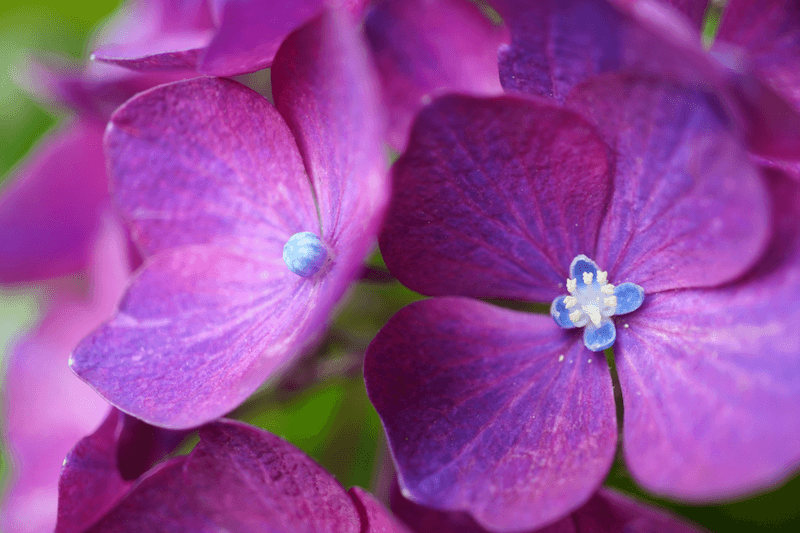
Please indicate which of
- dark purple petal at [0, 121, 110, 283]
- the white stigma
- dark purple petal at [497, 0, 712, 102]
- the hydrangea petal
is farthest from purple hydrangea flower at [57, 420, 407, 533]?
dark purple petal at [0, 121, 110, 283]

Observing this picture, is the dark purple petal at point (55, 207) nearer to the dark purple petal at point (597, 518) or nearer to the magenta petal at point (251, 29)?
the magenta petal at point (251, 29)

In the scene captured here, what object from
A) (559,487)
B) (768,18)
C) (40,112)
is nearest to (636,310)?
(559,487)

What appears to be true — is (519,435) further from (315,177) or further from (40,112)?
(40,112)

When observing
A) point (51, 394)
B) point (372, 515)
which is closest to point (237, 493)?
point (372, 515)

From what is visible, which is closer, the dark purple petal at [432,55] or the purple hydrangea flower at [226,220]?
the purple hydrangea flower at [226,220]

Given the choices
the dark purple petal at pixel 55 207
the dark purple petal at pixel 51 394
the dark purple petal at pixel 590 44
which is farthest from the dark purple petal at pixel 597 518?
the dark purple petal at pixel 55 207

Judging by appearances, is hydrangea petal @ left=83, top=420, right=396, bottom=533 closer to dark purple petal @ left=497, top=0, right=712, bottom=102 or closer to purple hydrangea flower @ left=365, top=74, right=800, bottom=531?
purple hydrangea flower @ left=365, top=74, right=800, bottom=531

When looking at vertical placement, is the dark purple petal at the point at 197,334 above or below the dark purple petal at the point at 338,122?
below

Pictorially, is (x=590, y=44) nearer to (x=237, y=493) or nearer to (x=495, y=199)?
(x=495, y=199)

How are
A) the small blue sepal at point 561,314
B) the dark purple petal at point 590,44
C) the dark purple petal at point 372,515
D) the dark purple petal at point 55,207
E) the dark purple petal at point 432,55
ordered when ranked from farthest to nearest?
the dark purple petal at point 55,207 → the dark purple petal at point 432,55 → the small blue sepal at point 561,314 → the dark purple petal at point 372,515 → the dark purple petal at point 590,44
